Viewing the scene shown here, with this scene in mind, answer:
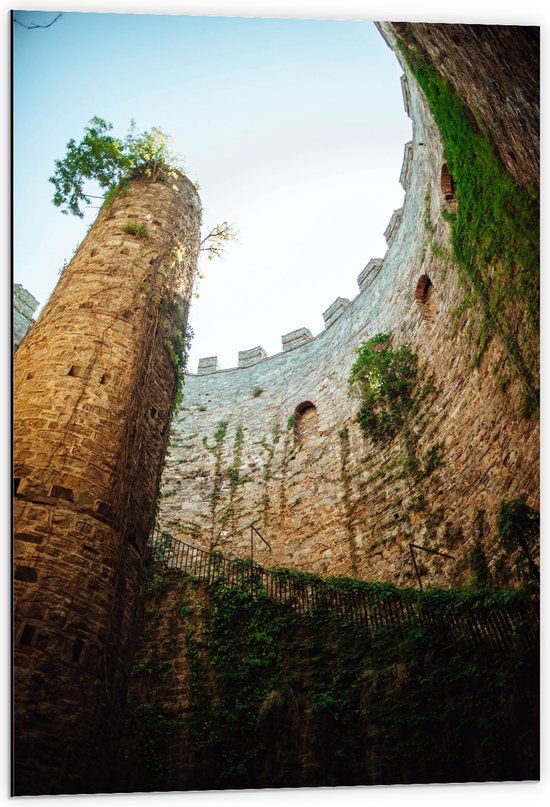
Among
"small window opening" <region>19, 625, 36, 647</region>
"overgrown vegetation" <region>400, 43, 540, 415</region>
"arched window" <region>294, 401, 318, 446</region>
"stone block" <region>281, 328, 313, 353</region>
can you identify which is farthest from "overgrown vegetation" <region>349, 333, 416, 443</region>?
"small window opening" <region>19, 625, 36, 647</region>

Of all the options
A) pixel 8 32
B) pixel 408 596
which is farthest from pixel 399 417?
pixel 8 32

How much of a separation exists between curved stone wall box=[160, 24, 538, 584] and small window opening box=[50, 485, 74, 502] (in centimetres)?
419

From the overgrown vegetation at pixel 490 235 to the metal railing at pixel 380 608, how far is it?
2.07 meters

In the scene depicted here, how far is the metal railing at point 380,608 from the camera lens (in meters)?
4.85

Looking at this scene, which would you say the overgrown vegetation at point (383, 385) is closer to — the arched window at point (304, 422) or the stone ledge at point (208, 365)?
the arched window at point (304, 422)

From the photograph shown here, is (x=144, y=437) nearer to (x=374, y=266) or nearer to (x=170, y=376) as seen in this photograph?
(x=170, y=376)

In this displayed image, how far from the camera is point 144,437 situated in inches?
247

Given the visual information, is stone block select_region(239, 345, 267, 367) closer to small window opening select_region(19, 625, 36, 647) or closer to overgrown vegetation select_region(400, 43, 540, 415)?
overgrown vegetation select_region(400, 43, 540, 415)

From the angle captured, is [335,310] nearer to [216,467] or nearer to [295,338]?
[295,338]

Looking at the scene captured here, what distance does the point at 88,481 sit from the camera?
4.88 meters

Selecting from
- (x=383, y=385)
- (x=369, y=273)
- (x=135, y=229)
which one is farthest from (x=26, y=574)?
(x=369, y=273)

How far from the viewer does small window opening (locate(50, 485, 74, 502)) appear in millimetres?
4637

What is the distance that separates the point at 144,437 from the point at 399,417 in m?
4.86

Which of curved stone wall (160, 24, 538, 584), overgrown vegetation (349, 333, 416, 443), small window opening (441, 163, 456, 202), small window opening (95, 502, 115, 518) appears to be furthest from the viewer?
overgrown vegetation (349, 333, 416, 443)
